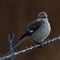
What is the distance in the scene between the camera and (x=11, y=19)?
21.3 feet

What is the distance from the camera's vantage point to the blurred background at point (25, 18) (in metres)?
6.46

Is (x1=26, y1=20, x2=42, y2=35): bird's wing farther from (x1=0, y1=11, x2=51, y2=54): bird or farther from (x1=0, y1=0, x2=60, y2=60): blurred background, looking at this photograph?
(x1=0, y1=0, x2=60, y2=60): blurred background

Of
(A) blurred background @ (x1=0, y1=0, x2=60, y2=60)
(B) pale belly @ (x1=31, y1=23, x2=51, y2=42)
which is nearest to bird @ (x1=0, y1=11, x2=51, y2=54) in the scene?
(B) pale belly @ (x1=31, y1=23, x2=51, y2=42)

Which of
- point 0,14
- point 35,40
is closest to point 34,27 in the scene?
point 35,40

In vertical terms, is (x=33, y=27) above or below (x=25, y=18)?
below

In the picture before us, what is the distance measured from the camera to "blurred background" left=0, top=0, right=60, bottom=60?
6.46 m

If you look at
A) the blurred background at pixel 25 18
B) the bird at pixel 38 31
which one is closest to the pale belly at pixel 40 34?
the bird at pixel 38 31

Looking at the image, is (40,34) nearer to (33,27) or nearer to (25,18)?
(33,27)

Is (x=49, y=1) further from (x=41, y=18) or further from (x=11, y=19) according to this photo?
(x=41, y=18)

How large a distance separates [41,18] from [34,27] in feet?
0.92

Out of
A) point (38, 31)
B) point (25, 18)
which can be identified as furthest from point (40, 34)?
point (25, 18)

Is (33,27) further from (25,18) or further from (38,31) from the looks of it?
(25,18)

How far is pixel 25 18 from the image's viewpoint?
6.57 meters

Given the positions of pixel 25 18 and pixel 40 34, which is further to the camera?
pixel 25 18
